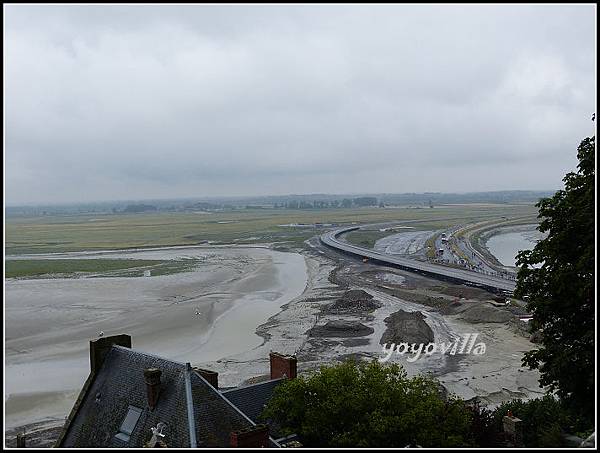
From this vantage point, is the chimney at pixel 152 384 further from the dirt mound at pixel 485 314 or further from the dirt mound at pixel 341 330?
the dirt mound at pixel 485 314

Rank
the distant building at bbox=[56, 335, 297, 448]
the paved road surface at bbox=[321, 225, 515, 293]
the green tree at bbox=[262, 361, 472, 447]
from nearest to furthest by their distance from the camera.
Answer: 1. the distant building at bbox=[56, 335, 297, 448]
2. the green tree at bbox=[262, 361, 472, 447]
3. the paved road surface at bbox=[321, 225, 515, 293]

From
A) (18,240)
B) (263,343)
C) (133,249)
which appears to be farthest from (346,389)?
(18,240)

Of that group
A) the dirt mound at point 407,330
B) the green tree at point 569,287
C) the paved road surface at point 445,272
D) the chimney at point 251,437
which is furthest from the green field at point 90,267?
the chimney at point 251,437

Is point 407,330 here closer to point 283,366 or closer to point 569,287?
point 283,366

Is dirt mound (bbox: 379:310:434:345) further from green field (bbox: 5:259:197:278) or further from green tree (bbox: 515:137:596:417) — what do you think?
green field (bbox: 5:259:197:278)

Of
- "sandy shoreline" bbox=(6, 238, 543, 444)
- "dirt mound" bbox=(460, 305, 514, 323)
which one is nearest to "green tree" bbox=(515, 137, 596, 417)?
"sandy shoreline" bbox=(6, 238, 543, 444)
